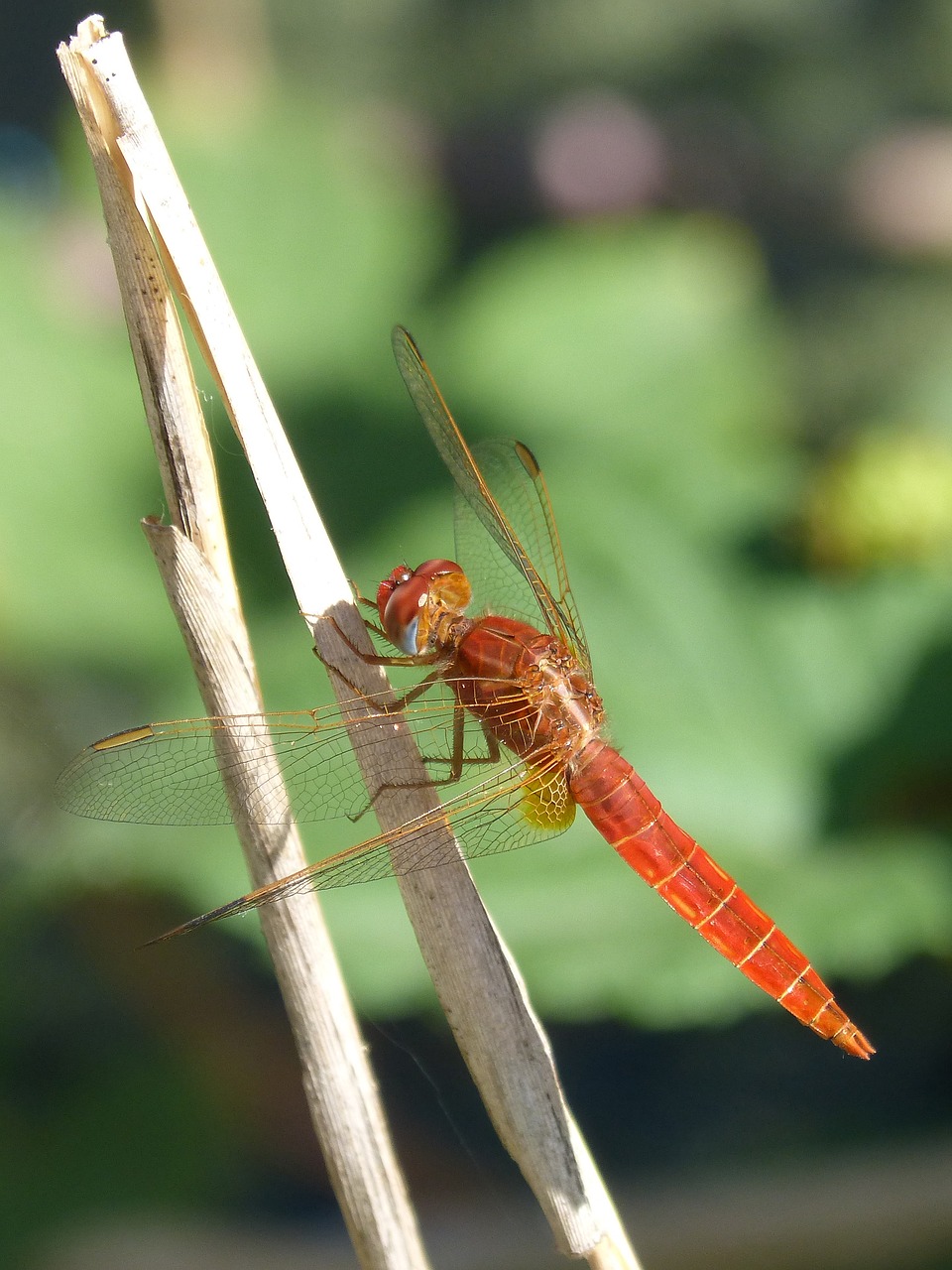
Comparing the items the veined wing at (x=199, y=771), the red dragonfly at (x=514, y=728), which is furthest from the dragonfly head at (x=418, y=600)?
the veined wing at (x=199, y=771)

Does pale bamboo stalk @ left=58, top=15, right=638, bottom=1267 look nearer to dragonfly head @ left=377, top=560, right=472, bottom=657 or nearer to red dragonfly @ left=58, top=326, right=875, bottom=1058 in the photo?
red dragonfly @ left=58, top=326, right=875, bottom=1058

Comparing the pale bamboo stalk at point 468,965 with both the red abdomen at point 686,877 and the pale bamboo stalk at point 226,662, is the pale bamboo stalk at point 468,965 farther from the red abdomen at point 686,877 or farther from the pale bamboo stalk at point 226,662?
the red abdomen at point 686,877

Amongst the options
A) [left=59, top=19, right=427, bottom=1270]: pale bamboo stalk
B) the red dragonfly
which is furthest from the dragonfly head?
[left=59, top=19, right=427, bottom=1270]: pale bamboo stalk

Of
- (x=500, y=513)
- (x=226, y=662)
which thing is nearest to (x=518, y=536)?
(x=500, y=513)

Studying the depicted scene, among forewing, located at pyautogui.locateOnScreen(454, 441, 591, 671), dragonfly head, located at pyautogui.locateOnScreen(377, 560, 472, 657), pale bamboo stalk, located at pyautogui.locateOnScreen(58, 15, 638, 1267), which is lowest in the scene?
pale bamboo stalk, located at pyautogui.locateOnScreen(58, 15, 638, 1267)

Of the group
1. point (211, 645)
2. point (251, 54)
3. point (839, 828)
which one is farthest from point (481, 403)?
point (211, 645)
